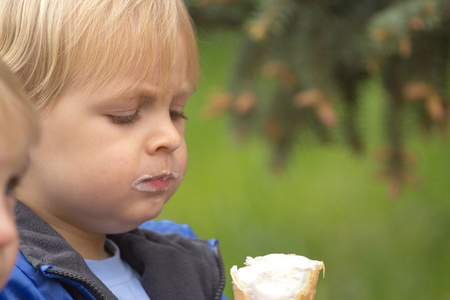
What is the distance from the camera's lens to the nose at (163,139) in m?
1.32

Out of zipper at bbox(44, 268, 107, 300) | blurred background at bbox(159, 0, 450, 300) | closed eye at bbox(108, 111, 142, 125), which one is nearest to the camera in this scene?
zipper at bbox(44, 268, 107, 300)

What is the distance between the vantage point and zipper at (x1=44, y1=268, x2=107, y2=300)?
119cm

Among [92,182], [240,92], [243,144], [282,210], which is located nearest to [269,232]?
[282,210]

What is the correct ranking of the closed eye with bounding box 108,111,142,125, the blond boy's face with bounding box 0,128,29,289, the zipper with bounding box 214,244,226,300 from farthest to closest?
the zipper with bounding box 214,244,226,300 → the closed eye with bounding box 108,111,142,125 → the blond boy's face with bounding box 0,128,29,289

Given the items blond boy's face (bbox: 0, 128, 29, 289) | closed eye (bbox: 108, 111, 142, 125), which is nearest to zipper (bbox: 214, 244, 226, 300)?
closed eye (bbox: 108, 111, 142, 125)

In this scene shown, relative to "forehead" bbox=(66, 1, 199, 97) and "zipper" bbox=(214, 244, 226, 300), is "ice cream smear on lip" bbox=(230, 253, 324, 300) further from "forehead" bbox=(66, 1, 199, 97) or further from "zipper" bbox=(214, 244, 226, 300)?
"forehead" bbox=(66, 1, 199, 97)

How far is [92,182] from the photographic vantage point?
1.29 m

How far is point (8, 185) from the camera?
0.88m

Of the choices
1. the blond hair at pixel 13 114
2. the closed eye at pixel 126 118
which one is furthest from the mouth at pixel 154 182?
the blond hair at pixel 13 114

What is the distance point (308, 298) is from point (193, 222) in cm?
243

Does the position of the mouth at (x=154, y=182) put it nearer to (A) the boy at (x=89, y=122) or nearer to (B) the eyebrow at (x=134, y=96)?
(A) the boy at (x=89, y=122)

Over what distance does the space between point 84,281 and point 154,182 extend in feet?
0.76

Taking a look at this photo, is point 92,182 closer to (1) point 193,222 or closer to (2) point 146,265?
(2) point 146,265

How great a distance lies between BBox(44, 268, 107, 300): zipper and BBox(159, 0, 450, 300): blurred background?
39.4 inches
